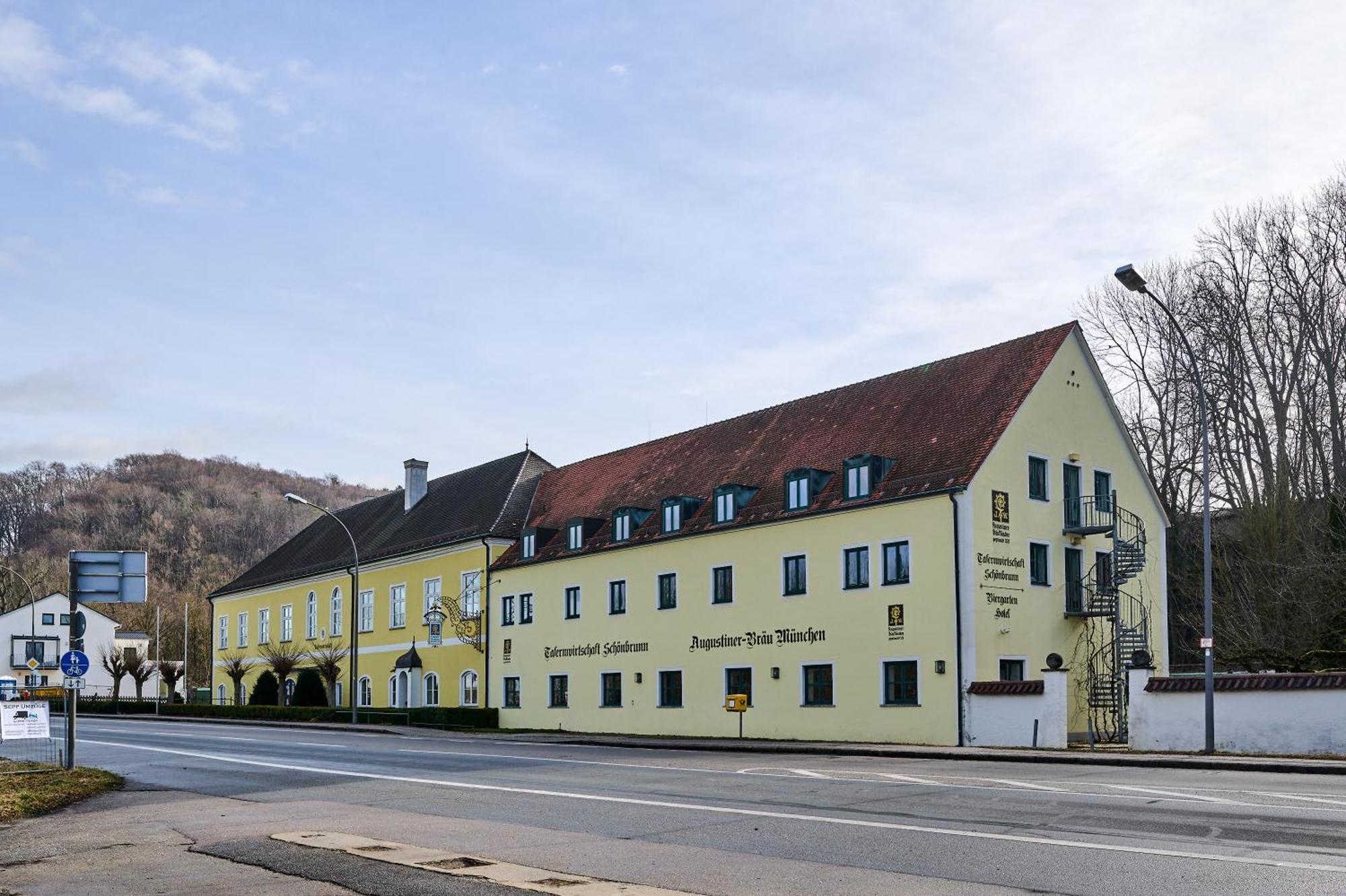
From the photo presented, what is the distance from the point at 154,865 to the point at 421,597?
4065cm

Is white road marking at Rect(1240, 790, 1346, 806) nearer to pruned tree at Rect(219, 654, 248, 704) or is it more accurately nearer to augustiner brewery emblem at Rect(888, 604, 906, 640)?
augustiner brewery emblem at Rect(888, 604, 906, 640)

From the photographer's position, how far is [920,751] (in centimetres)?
2588

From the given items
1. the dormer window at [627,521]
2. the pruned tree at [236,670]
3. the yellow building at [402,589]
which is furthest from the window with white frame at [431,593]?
the pruned tree at [236,670]

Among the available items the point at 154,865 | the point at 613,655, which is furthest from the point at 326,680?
the point at 154,865

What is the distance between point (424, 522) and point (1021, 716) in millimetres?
31589

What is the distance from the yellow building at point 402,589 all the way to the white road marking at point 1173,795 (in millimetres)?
32659

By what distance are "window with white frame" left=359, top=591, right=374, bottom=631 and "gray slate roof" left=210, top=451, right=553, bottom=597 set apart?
1.48 meters

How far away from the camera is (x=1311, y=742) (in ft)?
78.0

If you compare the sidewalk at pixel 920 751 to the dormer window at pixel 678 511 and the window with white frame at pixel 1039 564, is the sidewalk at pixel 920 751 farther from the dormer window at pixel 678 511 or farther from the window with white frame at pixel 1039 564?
the dormer window at pixel 678 511

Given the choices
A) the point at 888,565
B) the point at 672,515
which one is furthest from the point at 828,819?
the point at 672,515

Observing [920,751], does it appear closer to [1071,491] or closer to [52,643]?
[1071,491]

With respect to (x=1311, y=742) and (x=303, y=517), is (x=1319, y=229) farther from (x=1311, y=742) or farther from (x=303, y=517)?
(x=303, y=517)

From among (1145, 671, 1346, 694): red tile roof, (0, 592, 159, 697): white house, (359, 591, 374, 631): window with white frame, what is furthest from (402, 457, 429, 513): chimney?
(0, 592, 159, 697): white house

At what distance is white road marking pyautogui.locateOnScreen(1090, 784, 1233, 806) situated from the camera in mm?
14359
